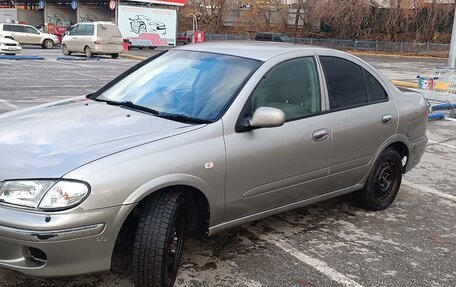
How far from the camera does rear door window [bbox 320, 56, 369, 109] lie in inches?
171

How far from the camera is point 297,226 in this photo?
450 cm

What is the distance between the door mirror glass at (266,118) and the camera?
3.50m

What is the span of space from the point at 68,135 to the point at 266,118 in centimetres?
134

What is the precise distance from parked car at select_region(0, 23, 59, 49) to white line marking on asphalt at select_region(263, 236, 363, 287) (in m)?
30.8

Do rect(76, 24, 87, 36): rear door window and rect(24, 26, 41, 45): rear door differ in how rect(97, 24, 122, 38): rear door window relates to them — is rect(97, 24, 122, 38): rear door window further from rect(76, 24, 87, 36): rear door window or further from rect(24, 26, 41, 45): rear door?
rect(24, 26, 41, 45): rear door

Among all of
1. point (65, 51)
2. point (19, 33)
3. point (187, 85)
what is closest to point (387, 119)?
point (187, 85)

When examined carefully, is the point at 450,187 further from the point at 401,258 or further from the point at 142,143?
the point at 142,143

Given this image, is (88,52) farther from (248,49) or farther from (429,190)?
(248,49)

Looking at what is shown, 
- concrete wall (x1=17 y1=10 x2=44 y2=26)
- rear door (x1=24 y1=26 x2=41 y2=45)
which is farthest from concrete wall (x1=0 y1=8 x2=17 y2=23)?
rear door (x1=24 y1=26 x2=41 y2=45)

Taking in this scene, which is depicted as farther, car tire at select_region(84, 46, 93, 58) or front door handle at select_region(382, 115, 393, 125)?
car tire at select_region(84, 46, 93, 58)

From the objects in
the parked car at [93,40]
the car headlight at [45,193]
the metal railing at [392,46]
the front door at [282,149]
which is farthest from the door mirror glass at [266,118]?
the metal railing at [392,46]

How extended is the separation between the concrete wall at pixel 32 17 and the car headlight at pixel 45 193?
55.7 m

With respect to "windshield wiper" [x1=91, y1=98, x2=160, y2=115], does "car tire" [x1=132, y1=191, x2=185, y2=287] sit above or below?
below

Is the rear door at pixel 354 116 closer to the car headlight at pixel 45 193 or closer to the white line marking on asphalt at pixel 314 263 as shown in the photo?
the white line marking on asphalt at pixel 314 263
